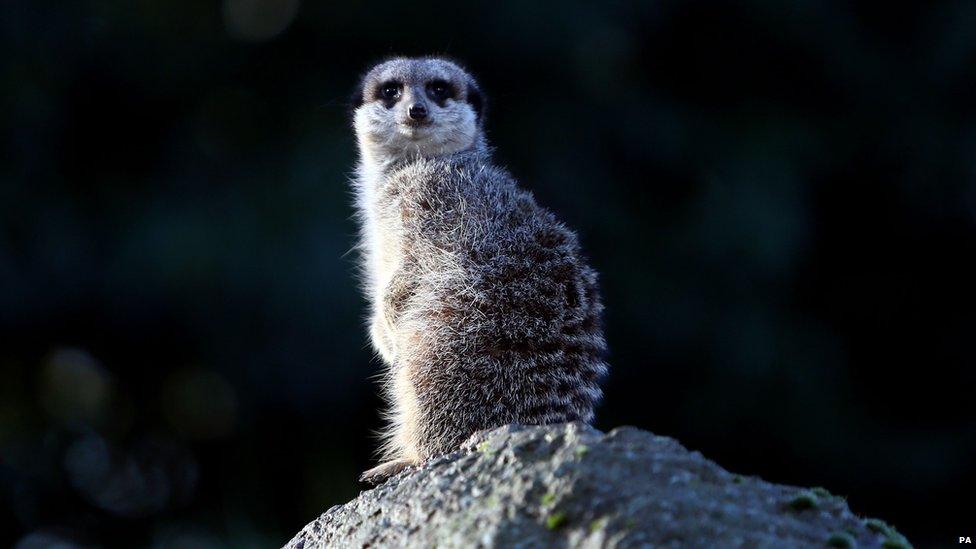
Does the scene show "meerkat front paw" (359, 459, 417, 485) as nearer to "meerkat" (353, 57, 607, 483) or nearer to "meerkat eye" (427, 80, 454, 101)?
Answer: "meerkat" (353, 57, 607, 483)

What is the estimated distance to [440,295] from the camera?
3.05 meters

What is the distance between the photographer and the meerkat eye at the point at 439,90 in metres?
4.37

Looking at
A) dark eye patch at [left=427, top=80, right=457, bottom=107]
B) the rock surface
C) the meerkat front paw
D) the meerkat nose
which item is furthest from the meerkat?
dark eye patch at [left=427, top=80, right=457, bottom=107]

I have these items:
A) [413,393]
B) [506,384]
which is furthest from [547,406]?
[413,393]

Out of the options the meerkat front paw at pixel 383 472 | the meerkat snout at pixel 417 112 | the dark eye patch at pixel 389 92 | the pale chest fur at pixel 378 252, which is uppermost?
the dark eye patch at pixel 389 92

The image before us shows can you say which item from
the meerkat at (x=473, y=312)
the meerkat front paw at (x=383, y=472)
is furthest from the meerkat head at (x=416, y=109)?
the meerkat front paw at (x=383, y=472)

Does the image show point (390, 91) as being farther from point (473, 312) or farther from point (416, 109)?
point (473, 312)

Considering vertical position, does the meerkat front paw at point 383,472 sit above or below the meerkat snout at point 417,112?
below

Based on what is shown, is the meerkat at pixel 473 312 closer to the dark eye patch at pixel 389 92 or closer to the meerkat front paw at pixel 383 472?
the meerkat front paw at pixel 383 472

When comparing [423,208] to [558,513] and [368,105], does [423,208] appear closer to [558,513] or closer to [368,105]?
[368,105]

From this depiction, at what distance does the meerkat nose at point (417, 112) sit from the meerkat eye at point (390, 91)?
347 millimetres

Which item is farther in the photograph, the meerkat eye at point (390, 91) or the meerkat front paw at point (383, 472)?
the meerkat eye at point (390, 91)

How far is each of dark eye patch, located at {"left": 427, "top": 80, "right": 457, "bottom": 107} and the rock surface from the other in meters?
2.28

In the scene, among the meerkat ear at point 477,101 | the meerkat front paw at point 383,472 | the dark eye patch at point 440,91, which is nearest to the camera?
the meerkat front paw at point 383,472
